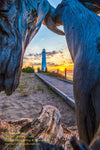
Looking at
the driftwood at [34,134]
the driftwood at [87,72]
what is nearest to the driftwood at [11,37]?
the driftwood at [87,72]

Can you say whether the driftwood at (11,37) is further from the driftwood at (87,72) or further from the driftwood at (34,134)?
the driftwood at (34,134)

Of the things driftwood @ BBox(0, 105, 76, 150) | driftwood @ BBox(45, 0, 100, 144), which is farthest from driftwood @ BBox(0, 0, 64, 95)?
driftwood @ BBox(0, 105, 76, 150)

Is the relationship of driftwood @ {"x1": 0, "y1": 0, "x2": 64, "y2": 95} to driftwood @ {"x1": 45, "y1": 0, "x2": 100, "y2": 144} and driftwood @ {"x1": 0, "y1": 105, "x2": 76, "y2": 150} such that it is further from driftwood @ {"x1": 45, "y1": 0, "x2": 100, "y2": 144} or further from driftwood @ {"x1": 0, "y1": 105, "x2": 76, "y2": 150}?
driftwood @ {"x1": 0, "y1": 105, "x2": 76, "y2": 150}

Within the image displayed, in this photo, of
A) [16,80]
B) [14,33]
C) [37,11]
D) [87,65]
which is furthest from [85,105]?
[37,11]

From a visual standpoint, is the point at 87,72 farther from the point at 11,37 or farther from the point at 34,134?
the point at 34,134

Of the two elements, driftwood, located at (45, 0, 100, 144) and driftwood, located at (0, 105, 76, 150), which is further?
driftwood, located at (0, 105, 76, 150)

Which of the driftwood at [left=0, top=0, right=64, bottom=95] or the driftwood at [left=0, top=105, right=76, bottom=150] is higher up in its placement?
the driftwood at [left=0, top=0, right=64, bottom=95]

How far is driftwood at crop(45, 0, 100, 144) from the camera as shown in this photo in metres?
0.51

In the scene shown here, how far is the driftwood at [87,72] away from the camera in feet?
1.67

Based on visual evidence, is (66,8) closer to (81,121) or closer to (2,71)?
(2,71)

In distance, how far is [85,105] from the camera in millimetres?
541

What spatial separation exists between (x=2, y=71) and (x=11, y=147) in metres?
0.90

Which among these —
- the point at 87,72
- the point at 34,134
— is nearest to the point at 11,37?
the point at 87,72

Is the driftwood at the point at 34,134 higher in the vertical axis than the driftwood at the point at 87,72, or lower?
lower
